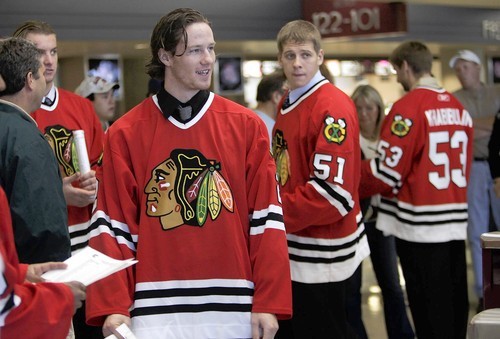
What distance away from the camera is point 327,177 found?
13.1 feet

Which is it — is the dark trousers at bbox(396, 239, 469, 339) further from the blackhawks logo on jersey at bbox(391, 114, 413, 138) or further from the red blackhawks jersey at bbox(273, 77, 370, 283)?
the red blackhawks jersey at bbox(273, 77, 370, 283)

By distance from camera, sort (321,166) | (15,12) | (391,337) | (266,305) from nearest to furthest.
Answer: (266,305), (321,166), (391,337), (15,12)

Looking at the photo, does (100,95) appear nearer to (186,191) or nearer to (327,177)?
(327,177)

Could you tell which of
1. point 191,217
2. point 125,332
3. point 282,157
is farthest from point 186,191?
point 282,157

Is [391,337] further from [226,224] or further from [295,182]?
[226,224]

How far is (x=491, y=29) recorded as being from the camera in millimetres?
12930

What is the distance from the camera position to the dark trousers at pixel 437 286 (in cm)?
509

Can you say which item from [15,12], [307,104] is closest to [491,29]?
[15,12]

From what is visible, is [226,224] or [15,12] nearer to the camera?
[226,224]

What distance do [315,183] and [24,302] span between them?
2.04 metres

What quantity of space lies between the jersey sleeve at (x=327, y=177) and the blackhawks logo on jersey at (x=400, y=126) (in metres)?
0.91

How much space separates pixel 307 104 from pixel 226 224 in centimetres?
146

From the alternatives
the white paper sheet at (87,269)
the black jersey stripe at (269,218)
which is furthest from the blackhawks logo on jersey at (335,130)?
the white paper sheet at (87,269)

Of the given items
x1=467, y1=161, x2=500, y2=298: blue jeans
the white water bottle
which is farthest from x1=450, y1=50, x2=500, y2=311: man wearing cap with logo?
the white water bottle
